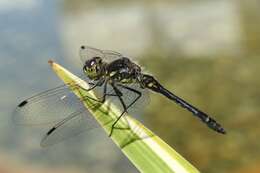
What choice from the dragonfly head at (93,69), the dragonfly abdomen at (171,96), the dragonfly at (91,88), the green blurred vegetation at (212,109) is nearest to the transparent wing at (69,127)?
the dragonfly at (91,88)

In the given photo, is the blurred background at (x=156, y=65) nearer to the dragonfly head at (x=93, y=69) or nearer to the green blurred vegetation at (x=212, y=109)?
the green blurred vegetation at (x=212, y=109)

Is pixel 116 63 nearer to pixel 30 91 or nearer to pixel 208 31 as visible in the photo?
pixel 30 91

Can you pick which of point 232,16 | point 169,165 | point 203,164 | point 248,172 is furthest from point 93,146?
point 169,165

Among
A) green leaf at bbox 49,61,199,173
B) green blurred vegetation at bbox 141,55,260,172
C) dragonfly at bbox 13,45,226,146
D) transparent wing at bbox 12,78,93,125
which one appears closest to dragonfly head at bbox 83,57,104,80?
dragonfly at bbox 13,45,226,146

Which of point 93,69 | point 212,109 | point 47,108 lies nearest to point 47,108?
point 47,108

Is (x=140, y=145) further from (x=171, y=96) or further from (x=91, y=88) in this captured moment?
(x=171, y=96)

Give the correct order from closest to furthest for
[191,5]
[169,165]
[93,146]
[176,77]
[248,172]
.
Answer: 1. [169,165]
2. [248,172]
3. [93,146]
4. [176,77]
5. [191,5]

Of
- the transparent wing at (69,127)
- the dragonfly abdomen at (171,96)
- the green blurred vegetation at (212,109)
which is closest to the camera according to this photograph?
the transparent wing at (69,127)

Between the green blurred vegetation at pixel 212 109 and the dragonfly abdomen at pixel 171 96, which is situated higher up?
the dragonfly abdomen at pixel 171 96

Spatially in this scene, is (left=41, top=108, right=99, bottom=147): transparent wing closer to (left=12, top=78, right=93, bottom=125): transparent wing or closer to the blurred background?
(left=12, top=78, right=93, bottom=125): transparent wing
